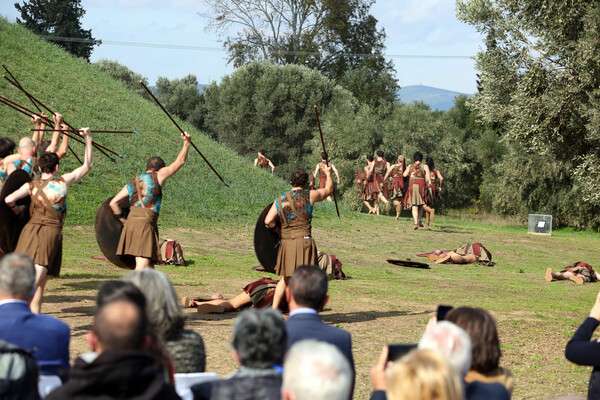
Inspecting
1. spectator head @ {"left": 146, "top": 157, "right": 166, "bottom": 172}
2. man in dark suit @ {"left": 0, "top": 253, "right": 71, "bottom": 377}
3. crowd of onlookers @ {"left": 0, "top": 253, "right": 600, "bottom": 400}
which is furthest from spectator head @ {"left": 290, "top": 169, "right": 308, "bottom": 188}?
man in dark suit @ {"left": 0, "top": 253, "right": 71, "bottom": 377}

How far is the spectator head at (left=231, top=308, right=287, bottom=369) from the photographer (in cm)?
301

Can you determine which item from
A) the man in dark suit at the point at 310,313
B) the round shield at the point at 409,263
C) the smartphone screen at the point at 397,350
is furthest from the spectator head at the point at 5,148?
the round shield at the point at 409,263

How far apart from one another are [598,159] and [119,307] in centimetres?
1290

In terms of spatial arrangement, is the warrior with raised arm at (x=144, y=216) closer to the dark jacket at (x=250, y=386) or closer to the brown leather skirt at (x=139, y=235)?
the brown leather skirt at (x=139, y=235)

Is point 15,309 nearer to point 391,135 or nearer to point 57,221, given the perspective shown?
point 57,221

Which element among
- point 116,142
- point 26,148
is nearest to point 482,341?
point 26,148

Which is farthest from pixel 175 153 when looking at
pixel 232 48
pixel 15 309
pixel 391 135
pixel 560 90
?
pixel 232 48

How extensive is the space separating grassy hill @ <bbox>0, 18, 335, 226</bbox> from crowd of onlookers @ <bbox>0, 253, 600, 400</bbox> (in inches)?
564

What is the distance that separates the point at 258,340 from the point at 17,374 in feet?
3.41

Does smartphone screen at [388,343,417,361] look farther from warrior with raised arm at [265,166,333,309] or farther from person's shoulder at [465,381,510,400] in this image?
warrior with raised arm at [265,166,333,309]

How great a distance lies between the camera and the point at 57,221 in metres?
7.66

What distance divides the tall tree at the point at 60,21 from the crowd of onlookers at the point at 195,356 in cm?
5037

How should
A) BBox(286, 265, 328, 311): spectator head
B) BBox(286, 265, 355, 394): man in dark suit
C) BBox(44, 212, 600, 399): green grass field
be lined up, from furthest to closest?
BBox(44, 212, 600, 399): green grass field, BBox(286, 265, 328, 311): spectator head, BBox(286, 265, 355, 394): man in dark suit

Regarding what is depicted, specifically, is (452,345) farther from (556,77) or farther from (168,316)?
(556,77)
